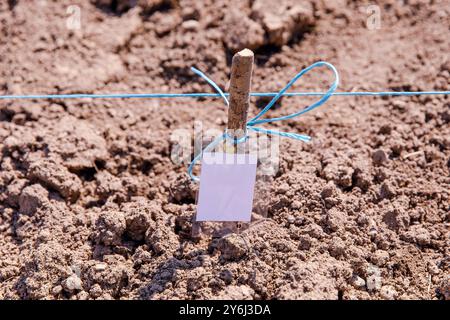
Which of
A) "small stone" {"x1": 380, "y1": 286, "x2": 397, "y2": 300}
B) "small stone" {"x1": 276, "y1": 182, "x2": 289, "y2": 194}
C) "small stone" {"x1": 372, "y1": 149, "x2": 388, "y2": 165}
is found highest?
"small stone" {"x1": 372, "y1": 149, "x2": 388, "y2": 165}

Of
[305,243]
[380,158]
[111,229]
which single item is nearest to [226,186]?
[305,243]

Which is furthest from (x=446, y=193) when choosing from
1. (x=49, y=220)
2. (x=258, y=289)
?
(x=49, y=220)

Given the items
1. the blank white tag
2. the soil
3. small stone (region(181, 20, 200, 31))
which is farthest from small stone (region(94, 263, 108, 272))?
small stone (region(181, 20, 200, 31))

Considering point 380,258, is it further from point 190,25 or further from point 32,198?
point 190,25

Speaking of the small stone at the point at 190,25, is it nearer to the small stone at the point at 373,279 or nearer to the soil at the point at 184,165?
the soil at the point at 184,165

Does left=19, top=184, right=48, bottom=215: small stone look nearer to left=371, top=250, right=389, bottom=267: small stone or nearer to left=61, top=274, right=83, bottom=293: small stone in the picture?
left=61, top=274, right=83, bottom=293: small stone

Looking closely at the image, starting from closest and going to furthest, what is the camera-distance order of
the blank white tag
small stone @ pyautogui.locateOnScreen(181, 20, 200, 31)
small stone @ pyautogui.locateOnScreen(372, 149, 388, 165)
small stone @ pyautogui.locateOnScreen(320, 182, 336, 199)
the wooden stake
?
the wooden stake, the blank white tag, small stone @ pyautogui.locateOnScreen(320, 182, 336, 199), small stone @ pyautogui.locateOnScreen(372, 149, 388, 165), small stone @ pyautogui.locateOnScreen(181, 20, 200, 31)
